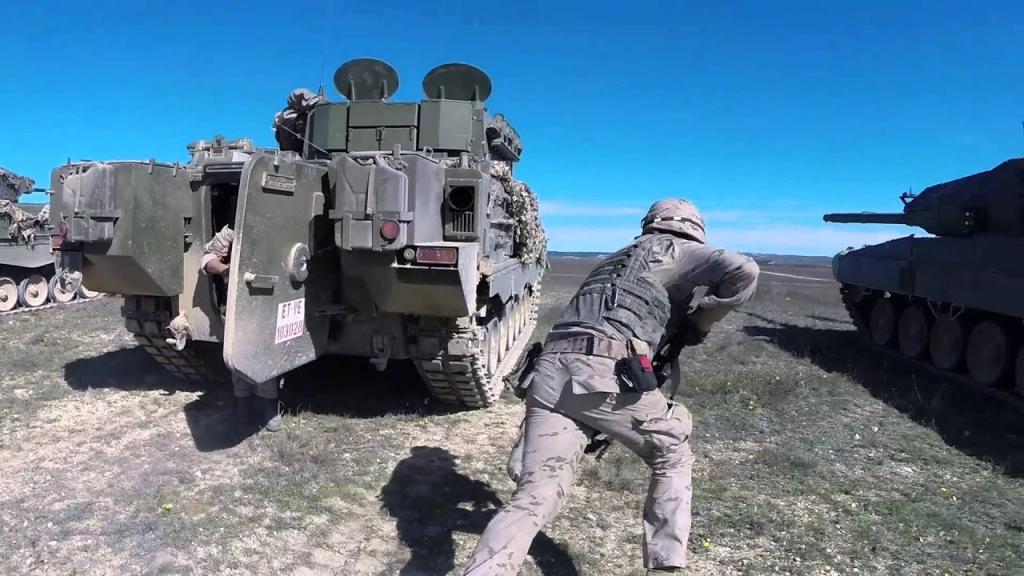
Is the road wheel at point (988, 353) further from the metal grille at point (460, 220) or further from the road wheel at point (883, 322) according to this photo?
the metal grille at point (460, 220)

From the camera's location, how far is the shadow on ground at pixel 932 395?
5.77 meters

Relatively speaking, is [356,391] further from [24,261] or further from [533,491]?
[24,261]

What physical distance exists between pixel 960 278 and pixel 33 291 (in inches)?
565

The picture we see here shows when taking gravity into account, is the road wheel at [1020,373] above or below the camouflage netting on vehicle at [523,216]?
below

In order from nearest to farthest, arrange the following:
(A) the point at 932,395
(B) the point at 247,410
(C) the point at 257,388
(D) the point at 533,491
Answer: (D) the point at 533,491
(C) the point at 257,388
(B) the point at 247,410
(A) the point at 932,395

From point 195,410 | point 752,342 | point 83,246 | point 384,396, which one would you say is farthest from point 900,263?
point 83,246

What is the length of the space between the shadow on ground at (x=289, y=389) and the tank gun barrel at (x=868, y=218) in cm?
779

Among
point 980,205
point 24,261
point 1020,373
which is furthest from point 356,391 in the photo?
point 24,261

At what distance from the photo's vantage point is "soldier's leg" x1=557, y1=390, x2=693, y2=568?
9.84 ft

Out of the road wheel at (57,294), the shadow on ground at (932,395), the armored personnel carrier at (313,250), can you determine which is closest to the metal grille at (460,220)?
the armored personnel carrier at (313,250)

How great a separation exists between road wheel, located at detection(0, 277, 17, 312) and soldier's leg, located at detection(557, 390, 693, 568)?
12762 millimetres

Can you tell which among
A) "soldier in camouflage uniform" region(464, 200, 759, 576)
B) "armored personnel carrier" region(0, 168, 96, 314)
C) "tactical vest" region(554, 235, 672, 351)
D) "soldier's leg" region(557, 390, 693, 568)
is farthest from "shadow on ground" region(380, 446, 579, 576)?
"armored personnel carrier" region(0, 168, 96, 314)

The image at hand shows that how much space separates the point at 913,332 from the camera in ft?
33.4

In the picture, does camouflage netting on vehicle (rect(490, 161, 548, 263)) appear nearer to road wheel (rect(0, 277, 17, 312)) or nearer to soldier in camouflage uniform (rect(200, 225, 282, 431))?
soldier in camouflage uniform (rect(200, 225, 282, 431))
